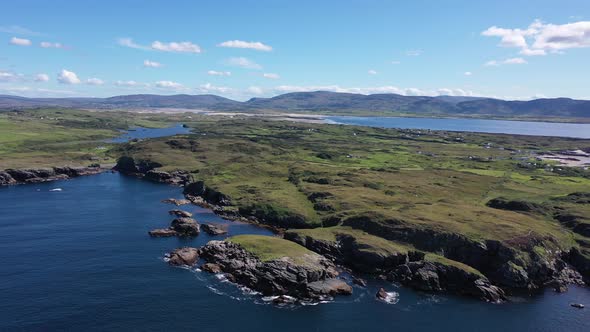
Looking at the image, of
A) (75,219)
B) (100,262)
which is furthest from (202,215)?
(100,262)

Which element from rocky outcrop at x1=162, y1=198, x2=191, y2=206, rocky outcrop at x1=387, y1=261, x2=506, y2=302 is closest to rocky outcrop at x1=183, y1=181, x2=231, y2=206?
rocky outcrop at x1=162, y1=198, x2=191, y2=206

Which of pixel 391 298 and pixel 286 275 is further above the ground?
pixel 286 275

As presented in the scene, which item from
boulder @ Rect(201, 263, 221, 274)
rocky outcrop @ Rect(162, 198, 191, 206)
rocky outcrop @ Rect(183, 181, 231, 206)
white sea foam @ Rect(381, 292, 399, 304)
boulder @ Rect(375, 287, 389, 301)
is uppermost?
rocky outcrop @ Rect(183, 181, 231, 206)

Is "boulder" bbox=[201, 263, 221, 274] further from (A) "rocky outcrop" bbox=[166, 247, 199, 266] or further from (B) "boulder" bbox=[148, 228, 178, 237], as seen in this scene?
(B) "boulder" bbox=[148, 228, 178, 237]

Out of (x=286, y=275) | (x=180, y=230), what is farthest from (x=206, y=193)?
(x=286, y=275)

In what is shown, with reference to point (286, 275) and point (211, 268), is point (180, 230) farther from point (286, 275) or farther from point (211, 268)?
point (286, 275)

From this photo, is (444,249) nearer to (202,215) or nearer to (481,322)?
(481,322)
